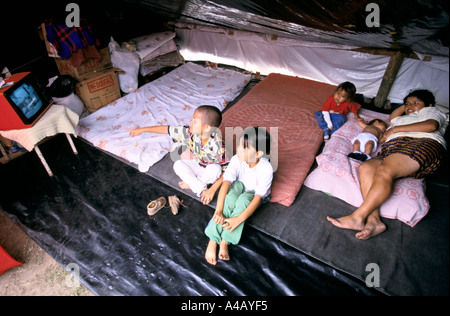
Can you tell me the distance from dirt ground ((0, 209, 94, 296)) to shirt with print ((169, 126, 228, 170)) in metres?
1.32

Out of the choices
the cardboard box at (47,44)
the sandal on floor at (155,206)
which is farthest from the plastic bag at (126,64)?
the sandal on floor at (155,206)

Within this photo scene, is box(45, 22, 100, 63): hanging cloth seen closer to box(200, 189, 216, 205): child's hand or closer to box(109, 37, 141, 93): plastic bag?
box(109, 37, 141, 93): plastic bag

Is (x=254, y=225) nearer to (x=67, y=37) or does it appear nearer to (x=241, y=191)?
(x=241, y=191)

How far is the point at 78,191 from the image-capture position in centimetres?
230

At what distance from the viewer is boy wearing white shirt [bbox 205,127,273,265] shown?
1.61 metres

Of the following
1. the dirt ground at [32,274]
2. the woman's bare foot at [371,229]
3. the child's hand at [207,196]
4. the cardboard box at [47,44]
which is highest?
the cardboard box at [47,44]

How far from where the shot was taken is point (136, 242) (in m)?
1.86

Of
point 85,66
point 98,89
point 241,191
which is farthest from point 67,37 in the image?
point 241,191

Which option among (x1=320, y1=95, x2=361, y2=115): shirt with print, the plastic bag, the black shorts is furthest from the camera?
the plastic bag

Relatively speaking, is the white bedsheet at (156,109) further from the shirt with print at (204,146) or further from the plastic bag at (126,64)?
the shirt with print at (204,146)

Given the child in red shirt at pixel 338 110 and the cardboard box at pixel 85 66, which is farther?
the cardboard box at pixel 85 66

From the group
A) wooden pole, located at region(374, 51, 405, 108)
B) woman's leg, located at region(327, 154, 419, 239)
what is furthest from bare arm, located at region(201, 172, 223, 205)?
wooden pole, located at region(374, 51, 405, 108)

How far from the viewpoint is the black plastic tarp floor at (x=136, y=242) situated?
1587 millimetres
